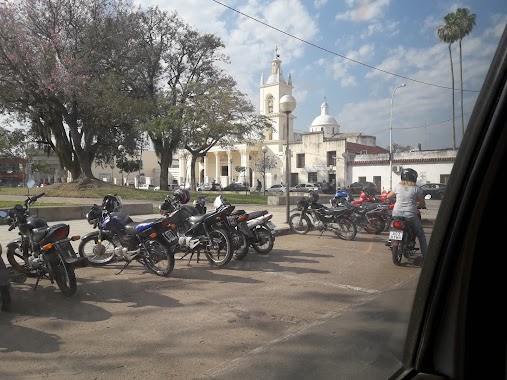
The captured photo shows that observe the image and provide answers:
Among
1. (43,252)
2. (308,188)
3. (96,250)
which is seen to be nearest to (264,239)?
(96,250)

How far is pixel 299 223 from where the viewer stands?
10.3 metres

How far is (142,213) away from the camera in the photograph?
1442 centimetres

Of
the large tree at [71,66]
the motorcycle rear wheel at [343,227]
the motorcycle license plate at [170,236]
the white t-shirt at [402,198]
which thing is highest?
the large tree at [71,66]

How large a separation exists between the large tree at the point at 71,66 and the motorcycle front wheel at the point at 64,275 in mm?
14973

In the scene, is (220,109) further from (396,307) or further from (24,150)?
(396,307)

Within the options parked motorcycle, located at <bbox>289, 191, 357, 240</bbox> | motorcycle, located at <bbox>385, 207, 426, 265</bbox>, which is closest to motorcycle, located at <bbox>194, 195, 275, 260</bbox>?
parked motorcycle, located at <bbox>289, 191, 357, 240</bbox>

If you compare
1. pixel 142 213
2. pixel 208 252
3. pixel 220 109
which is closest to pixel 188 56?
pixel 220 109

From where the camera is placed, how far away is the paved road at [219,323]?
1726mm

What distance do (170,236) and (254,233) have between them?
1.60m

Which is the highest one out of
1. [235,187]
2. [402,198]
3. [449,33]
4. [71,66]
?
[71,66]

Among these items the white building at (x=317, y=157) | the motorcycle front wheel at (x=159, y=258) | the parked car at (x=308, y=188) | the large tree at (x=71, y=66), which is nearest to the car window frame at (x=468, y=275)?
the white building at (x=317, y=157)

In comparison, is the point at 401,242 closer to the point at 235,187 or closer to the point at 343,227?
the point at 343,227

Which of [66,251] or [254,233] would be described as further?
[254,233]

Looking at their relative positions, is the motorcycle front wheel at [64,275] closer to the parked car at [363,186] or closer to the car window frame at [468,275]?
the parked car at [363,186]
